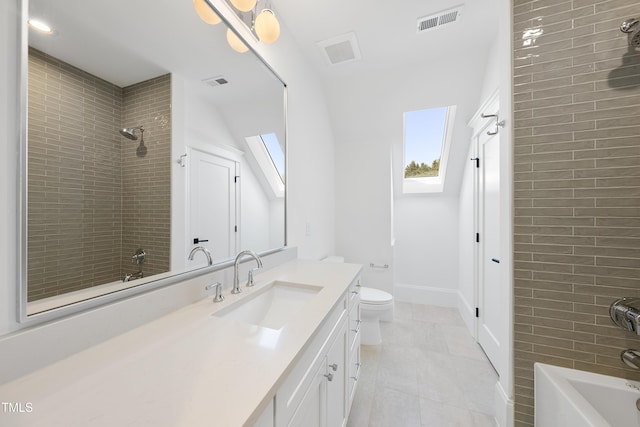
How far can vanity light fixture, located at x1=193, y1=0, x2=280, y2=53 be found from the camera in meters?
1.13

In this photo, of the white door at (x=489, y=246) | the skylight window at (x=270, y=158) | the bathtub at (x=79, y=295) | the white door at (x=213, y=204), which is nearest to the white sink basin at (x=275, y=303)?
the white door at (x=213, y=204)

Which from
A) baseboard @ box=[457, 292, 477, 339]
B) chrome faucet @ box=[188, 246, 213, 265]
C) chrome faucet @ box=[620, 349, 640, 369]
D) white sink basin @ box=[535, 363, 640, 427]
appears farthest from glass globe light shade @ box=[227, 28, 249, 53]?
baseboard @ box=[457, 292, 477, 339]

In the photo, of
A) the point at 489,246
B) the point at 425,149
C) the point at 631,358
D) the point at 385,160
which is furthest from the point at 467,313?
the point at 425,149

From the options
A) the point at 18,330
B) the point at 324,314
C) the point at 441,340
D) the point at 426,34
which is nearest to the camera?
the point at 18,330

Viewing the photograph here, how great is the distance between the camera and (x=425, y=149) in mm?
3297

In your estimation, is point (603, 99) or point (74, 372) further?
point (603, 99)

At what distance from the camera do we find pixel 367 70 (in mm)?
2422

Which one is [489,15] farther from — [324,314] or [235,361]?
[235,361]

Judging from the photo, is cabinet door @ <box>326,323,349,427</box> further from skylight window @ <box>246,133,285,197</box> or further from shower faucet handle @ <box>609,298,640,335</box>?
shower faucet handle @ <box>609,298,640,335</box>

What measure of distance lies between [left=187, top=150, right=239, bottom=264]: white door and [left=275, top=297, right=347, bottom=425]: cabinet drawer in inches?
26.7

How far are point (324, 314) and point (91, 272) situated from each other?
82 centimetres

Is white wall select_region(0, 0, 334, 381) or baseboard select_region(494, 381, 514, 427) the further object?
baseboard select_region(494, 381, 514, 427)

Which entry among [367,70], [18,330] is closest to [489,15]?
[367,70]

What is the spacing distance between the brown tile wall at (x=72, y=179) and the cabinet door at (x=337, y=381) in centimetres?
93
